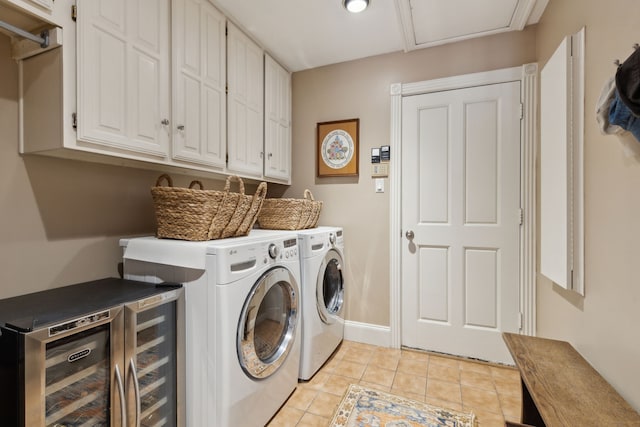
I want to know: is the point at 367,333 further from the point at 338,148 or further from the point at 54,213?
the point at 54,213

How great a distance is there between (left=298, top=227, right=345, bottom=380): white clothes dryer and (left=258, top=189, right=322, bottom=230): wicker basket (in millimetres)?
131

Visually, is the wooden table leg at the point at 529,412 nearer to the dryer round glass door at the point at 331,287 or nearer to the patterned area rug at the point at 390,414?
the patterned area rug at the point at 390,414

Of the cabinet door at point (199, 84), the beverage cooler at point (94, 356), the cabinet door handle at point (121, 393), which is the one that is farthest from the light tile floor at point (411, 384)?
the cabinet door at point (199, 84)

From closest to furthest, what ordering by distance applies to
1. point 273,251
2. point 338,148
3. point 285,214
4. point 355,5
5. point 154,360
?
1. point 154,360
2. point 273,251
3. point 355,5
4. point 285,214
5. point 338,148

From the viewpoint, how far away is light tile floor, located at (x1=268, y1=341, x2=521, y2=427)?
5.44ft

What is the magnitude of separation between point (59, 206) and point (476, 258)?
8.35ft

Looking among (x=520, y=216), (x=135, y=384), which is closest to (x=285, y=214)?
(x=135, y=384)

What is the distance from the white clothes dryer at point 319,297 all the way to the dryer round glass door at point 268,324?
193mm

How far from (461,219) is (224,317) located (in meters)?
1.83

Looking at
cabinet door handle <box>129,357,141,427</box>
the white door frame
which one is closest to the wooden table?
the white door frame

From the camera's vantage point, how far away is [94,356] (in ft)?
3.25

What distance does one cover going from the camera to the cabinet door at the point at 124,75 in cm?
118

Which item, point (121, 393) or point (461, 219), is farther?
point (461, 219)

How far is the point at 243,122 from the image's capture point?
2.10m
